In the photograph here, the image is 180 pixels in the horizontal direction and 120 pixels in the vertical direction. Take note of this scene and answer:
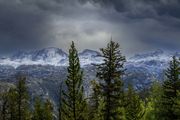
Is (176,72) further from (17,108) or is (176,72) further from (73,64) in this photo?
(17,108)

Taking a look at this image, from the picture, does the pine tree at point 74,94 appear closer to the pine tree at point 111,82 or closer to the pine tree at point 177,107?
the pine tree at point 111,82

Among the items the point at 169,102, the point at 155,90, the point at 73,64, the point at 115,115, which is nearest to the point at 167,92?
the point at 169,102

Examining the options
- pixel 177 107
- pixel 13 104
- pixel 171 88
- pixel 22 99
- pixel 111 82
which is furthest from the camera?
pixel 13 104

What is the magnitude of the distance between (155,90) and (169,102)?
30.9m

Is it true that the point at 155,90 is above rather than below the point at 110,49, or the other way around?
below

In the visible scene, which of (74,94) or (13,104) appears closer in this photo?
(74,94)

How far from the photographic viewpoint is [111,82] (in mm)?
47469

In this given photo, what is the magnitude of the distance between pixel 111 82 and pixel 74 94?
189 inches

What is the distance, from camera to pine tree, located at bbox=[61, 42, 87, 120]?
156 ft

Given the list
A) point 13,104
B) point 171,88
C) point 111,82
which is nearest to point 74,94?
point 111,82

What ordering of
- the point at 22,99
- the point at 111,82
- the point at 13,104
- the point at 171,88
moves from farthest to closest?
the point at 13,104 < the point at 22,99 < the point at 171,88 < the point at 111,82

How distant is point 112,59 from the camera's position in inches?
1897

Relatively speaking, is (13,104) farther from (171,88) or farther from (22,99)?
(171,88)

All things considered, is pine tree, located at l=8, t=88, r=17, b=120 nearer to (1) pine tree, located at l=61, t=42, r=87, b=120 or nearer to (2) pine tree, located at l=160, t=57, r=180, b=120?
(1) pine tree, located at l=61, t=42, r=87, b=120
